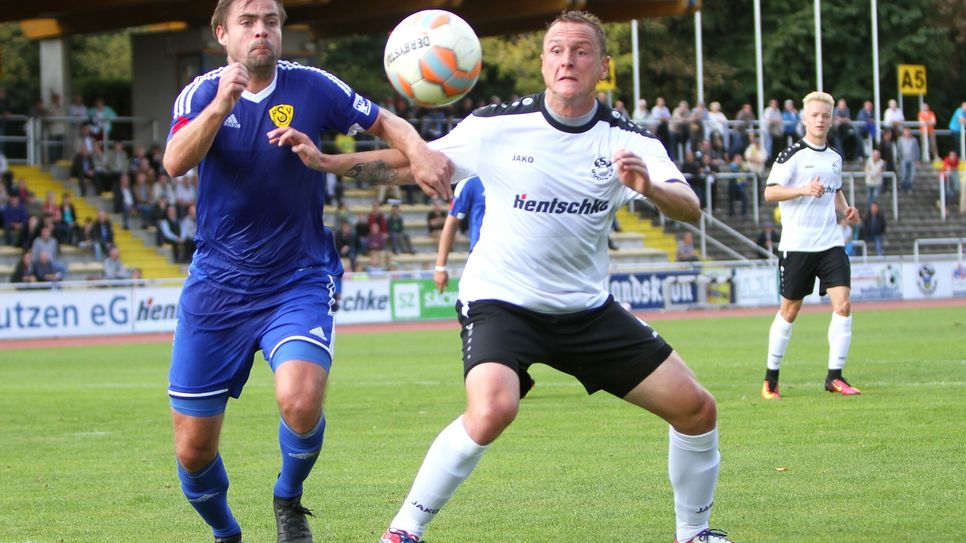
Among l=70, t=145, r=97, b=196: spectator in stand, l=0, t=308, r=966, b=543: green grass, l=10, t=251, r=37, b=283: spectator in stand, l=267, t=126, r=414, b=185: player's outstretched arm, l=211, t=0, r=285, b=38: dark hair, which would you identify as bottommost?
l=0, t=308, r=966, b=543: green grass

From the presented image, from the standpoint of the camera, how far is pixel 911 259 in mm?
33844

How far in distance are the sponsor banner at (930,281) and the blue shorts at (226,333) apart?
28.6 m

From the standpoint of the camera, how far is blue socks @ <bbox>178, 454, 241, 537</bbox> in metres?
6.57

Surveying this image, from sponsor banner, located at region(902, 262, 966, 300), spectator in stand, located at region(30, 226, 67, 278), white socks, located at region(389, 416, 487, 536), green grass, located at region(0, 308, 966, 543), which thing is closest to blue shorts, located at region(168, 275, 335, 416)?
white socks, located at region(389, 416, 487, 536)

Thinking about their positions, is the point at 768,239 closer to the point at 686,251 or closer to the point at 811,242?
the point at 686,251

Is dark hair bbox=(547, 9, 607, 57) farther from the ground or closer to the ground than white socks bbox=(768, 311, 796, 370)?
farther from the ground

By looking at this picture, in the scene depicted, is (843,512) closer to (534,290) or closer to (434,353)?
(534,290)

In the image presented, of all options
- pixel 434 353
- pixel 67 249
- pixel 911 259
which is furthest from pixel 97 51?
pixel 434 353

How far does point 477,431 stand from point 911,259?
29.9m

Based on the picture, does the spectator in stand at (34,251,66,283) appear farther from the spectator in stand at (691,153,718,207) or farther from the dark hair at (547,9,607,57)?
the dark hair at (547,9,607,57)

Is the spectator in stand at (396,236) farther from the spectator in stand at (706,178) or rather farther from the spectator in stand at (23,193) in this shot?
the spectator in stand at (706,178)

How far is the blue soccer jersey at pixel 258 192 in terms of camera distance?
21.2 ft

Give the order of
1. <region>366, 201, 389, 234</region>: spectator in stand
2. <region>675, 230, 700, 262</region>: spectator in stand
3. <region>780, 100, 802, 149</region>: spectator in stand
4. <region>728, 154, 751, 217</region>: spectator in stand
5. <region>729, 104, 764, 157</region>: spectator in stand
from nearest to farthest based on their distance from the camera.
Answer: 1. <region>366, 201, 389, 234</region>: spectator in stand
2. <region>675, 230, 700, 262</region>: spectator in stand
3. <region>728, 154, 751, 217</region>: spectator in stand
4. <region>729, 104, 764, 157</region>: spectator in stand
5. <region>780, 100, 802, 149</region>: spectator in stand

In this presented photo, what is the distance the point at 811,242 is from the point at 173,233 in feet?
66.8
